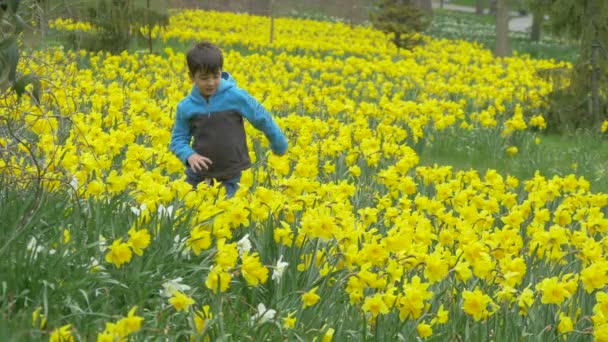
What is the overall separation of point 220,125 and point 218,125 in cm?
1

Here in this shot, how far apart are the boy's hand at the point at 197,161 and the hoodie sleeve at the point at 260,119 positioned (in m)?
0.39

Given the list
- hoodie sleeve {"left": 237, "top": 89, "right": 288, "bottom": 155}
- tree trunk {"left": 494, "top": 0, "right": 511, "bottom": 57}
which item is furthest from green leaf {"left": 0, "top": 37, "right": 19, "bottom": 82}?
tree trunk {"left": 494, "top": 0, "right": 511, "bottom": 57}

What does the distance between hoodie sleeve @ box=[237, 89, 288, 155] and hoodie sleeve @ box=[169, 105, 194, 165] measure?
0.33 meters

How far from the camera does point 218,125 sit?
4984mm

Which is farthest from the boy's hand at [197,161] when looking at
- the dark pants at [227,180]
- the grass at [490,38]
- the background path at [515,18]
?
the background path at [515,18]

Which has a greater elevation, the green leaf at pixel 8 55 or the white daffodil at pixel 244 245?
the green leaf at pixel 8 55

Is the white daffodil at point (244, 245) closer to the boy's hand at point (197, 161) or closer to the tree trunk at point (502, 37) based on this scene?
Answer: the boy's hand at point (197, 161)

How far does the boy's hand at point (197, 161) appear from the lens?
15.4ft

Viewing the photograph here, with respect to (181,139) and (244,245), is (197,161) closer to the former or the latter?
(181,139)

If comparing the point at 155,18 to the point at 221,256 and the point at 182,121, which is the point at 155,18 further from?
the point at 221,256

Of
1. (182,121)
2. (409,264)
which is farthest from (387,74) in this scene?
(409,264)

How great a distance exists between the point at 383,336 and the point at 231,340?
58 cm

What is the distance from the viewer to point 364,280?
3168mm

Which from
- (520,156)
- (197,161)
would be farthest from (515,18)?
(197,161)
